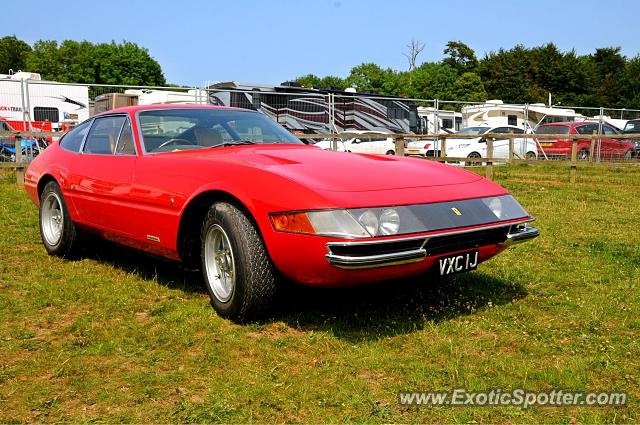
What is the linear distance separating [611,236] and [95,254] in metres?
5.18

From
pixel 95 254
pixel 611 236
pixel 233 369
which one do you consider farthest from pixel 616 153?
pixel 233 369

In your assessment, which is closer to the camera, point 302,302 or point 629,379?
point 629,379

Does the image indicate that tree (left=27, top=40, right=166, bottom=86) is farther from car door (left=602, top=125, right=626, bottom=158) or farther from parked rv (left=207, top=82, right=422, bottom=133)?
car door (left=602, top=125, right=626, bottom=158)

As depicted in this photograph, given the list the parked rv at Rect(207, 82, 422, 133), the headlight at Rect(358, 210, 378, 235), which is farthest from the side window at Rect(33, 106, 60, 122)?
the headlight at Rect(358, 210, 378, 235)

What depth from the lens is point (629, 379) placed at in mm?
2723

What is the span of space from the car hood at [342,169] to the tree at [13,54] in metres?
82.4

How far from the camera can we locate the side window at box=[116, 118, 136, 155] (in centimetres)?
448

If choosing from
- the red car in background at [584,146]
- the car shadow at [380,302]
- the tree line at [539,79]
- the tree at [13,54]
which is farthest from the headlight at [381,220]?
the tree at [13,54]

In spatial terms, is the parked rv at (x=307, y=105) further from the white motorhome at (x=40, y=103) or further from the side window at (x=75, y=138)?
the side window at (x=75, y=138)

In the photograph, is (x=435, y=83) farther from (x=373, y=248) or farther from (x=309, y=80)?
(x=373, y=248)

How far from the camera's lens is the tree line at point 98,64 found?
218ft

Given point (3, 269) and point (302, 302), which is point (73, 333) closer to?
point (302, 302)

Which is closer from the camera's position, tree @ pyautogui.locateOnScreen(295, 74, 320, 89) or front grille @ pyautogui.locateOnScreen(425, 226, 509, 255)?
front grille @ pyautogui.locateOnScreen(425, 226, 509, 255)

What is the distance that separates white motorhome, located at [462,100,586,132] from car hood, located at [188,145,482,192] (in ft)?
83.3
